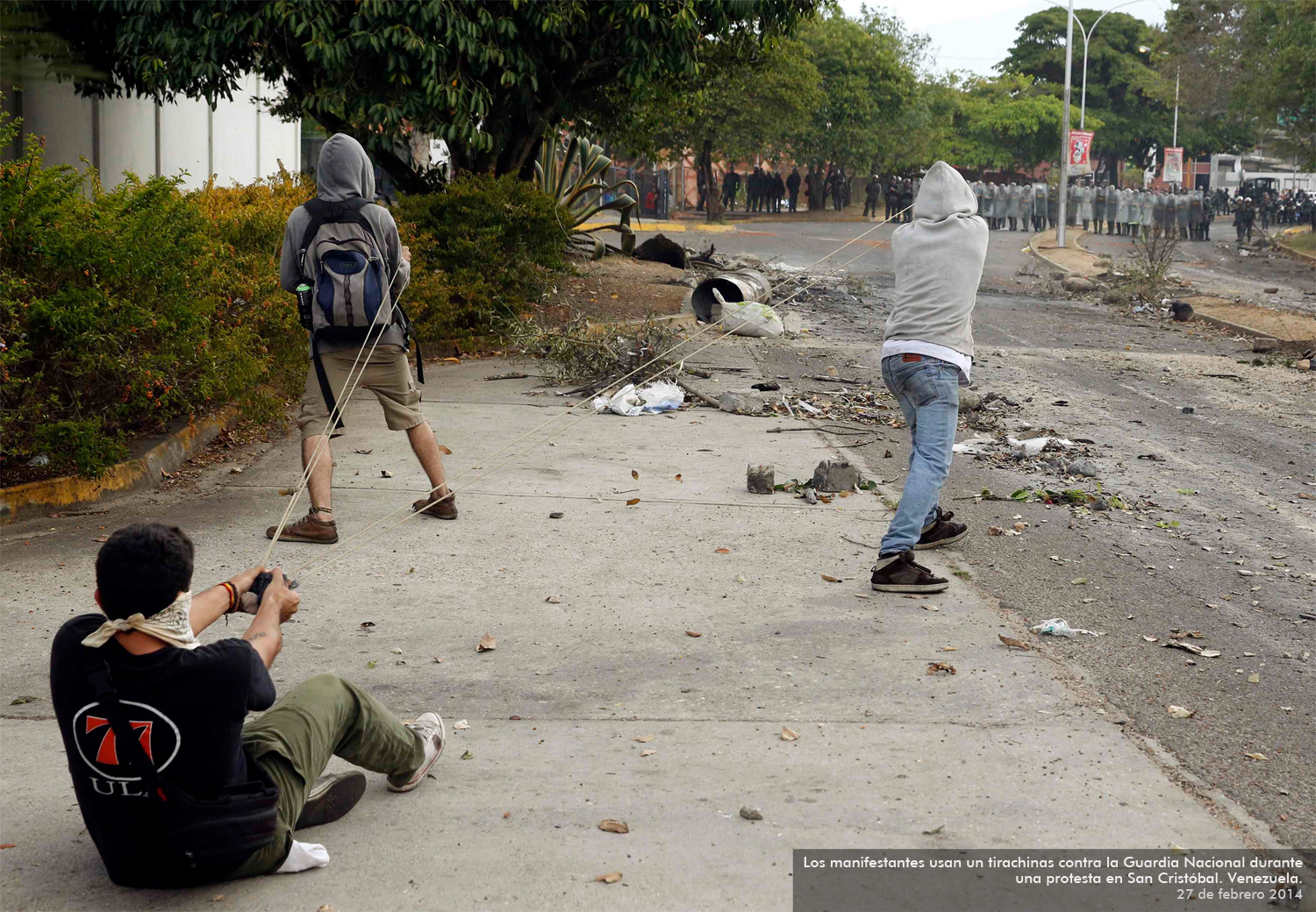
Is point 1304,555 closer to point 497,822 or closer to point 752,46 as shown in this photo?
point 497,822

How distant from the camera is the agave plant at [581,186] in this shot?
18750mm

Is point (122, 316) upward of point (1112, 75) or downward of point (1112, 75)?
downward

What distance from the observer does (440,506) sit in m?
6.57

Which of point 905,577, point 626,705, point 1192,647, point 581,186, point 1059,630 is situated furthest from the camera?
point 581,186

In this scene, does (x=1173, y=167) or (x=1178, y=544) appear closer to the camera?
(x=1178, y=544)

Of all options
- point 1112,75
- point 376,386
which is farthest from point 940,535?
point 1112,75

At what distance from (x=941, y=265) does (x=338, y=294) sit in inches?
110

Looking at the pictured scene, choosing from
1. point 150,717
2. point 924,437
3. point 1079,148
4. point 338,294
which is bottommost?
point 150,717

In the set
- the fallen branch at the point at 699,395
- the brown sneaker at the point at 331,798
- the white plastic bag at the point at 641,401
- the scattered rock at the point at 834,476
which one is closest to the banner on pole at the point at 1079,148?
the fallen branch at the point at 699,395

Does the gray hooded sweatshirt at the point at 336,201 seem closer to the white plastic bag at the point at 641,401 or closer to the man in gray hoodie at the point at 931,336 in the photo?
the man in gray hoodie at the point at 931,336

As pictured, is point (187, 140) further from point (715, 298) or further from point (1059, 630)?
point (1059, 630)

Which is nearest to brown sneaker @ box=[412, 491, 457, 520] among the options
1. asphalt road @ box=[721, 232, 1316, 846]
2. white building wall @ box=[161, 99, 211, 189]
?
asphalt road @ box=[721, 232, 1316, 846]

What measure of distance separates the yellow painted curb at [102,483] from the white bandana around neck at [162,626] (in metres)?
3.99

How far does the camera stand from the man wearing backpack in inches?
238
